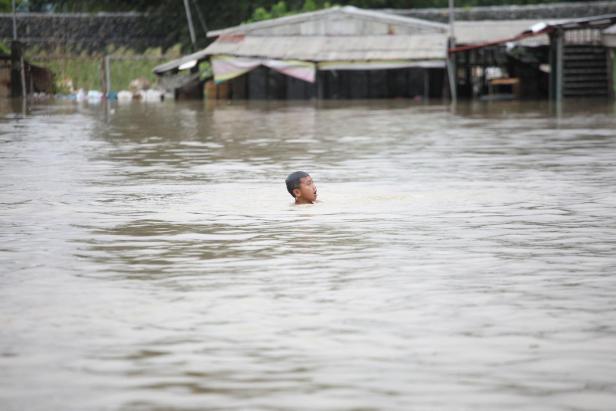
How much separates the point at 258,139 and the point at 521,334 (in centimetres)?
1424

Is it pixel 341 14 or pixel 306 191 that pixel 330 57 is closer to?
pixel 341 14

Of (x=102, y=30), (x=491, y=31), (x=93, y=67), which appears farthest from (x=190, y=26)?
(x=491, y=31)

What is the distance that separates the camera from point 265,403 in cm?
453

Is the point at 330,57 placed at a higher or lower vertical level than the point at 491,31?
lower

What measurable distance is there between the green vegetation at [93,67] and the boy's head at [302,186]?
38.1 metres

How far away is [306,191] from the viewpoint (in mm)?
10117

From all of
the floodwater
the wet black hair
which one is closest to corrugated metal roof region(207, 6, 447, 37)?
the floodwater

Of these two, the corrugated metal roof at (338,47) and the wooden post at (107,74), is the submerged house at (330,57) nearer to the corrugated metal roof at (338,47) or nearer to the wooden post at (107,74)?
the corrugated metal roof at (338,47)

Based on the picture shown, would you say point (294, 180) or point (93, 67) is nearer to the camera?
point (294, 180)

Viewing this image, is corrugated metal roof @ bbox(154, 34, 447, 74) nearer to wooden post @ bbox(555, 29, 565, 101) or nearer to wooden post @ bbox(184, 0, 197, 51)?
wooden post @ bbox(555, 29, 565, 101)

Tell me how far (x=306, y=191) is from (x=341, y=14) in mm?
32488

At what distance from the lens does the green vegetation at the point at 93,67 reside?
48.0m

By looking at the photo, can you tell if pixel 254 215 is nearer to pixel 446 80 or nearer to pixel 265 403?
pixel 265 403

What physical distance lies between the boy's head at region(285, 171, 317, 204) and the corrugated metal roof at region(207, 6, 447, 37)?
31.7 m
